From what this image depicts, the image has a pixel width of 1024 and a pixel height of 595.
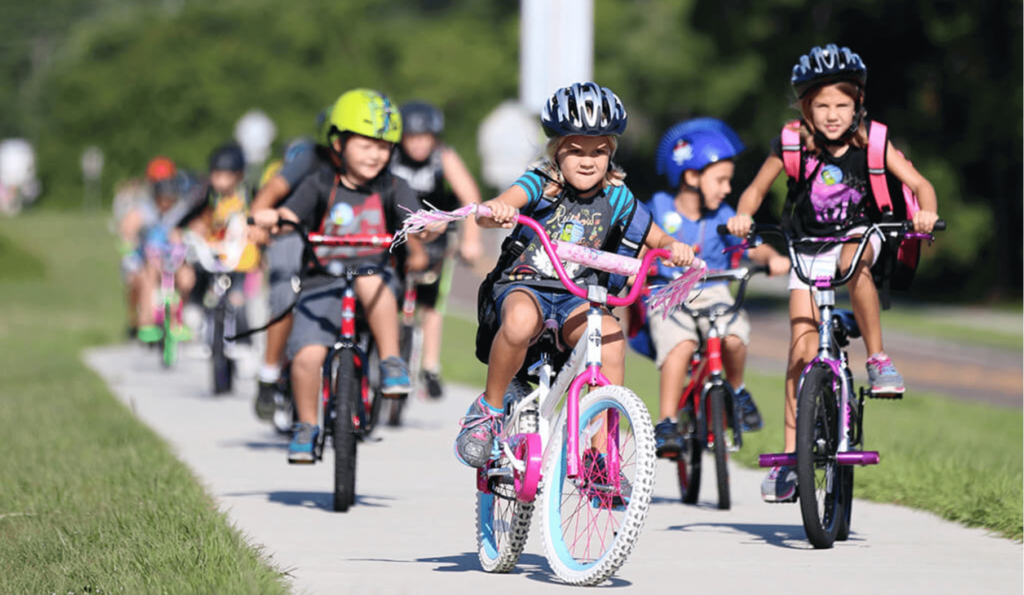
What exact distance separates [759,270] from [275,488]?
2669mm

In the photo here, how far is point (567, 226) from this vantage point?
6367mm

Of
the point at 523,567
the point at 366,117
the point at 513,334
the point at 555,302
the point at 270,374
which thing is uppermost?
the point at 366,117

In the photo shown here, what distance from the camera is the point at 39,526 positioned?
7.12 meters

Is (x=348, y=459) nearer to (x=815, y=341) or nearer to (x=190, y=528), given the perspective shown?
(x=190, y=528)

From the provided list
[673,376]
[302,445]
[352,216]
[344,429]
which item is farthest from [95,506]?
[673,376]

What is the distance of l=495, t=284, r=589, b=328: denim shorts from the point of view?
6.30m

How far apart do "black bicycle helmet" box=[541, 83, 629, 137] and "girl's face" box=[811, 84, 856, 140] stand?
1.24 meters

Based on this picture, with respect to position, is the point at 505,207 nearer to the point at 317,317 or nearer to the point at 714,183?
the point at 317,317

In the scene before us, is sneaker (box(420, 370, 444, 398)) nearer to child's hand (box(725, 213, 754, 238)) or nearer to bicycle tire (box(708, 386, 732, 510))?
bicycle tire (box(708, 386, 732, 510))

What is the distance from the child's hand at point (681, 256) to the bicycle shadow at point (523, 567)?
110 cm

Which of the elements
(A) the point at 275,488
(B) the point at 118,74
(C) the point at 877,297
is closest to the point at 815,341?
(C) the point at 877,297

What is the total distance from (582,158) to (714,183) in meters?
2.74

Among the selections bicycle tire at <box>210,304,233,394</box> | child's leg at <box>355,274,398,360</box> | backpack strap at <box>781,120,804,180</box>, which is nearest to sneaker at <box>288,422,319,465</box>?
child's leg at <box>355,274,398,360</box>

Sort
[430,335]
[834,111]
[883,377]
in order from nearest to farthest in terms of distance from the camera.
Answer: [883,377] → [834,111] → [430,335]
